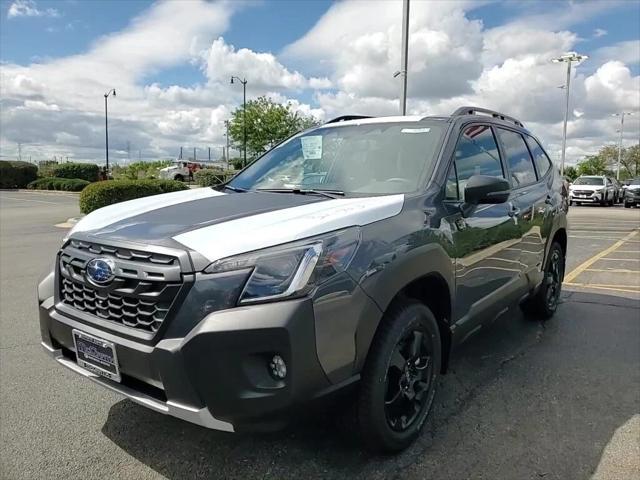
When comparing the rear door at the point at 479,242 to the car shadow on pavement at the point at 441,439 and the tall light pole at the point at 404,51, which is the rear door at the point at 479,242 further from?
the tall light pole at the point at 404,51

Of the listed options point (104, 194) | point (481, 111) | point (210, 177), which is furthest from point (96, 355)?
point (104, 194)

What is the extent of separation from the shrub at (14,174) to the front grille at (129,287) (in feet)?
150

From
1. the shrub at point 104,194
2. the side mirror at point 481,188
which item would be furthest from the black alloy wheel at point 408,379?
the shrub at point 104,194

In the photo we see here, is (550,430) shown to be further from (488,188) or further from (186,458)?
(186,458)

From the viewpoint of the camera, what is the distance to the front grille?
213 cm

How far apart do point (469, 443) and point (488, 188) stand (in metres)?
1.40

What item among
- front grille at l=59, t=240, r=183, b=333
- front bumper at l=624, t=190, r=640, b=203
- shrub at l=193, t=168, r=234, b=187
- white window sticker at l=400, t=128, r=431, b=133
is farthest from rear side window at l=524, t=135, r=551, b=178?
front bumper at l=624, t=190, r=640, b=203

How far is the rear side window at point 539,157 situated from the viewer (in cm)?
482

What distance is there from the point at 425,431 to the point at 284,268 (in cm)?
147

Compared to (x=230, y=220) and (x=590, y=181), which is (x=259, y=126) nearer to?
(x=590, y=181)

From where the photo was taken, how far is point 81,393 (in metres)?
3.42

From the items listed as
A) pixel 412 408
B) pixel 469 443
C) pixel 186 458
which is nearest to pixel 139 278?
pixel 186 458

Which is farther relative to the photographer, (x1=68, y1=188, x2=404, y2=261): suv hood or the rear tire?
the rear tire

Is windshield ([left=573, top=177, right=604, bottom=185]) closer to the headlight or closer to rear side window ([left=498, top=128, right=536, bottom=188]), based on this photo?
rear side window ([left=498, top=128, right=536, bottom=188])
